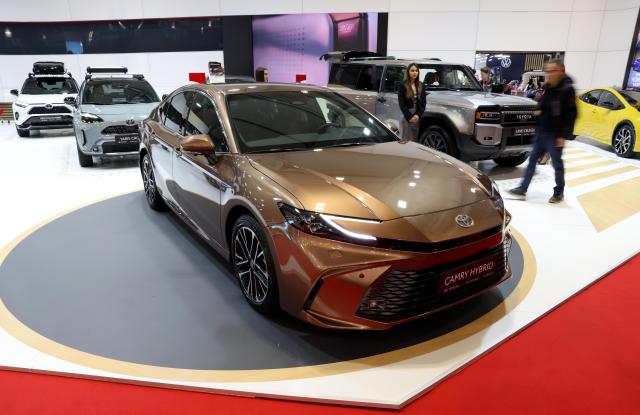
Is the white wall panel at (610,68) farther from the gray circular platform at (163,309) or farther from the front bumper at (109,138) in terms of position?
the front bumper at (109,138)

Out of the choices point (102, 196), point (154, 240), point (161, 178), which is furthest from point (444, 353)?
point (102, 196)

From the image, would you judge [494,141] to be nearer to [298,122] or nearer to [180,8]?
[298,122]

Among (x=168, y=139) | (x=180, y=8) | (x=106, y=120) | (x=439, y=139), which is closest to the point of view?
(x=168, y=139)

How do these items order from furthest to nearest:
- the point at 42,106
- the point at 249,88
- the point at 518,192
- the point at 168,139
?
1. the point at 42,106
2. the point at 518,192
3. the point at 168,139
4. the point at 249,88

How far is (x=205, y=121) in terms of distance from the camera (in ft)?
10.8

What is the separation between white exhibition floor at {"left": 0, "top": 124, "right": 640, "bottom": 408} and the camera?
2166 millimetres

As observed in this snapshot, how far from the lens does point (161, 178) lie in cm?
421

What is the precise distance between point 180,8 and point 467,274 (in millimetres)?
13369

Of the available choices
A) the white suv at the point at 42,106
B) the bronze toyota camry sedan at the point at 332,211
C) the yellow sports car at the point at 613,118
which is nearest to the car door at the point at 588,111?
the yellow sports car at the point at 613,118

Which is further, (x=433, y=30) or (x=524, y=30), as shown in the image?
(x=433, y=30)

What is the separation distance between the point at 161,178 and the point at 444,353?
3.08 metres

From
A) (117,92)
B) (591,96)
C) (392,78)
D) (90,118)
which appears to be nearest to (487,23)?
(591,96)

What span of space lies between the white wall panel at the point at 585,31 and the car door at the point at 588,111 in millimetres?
4038

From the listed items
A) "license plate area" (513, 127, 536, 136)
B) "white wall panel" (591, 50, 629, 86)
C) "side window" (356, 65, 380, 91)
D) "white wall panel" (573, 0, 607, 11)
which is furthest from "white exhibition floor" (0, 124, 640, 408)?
"white wall panel" (573, 0, 607, 11)
